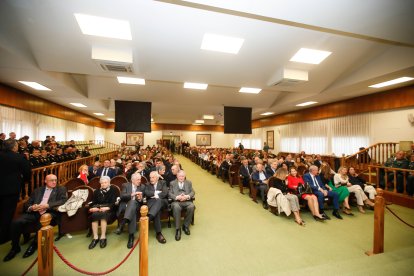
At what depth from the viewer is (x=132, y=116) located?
7.44 metres

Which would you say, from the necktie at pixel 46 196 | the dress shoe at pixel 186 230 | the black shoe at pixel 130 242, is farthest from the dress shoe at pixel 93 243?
the dress shoe at pixel 186 230

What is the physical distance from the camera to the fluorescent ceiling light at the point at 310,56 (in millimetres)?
4559

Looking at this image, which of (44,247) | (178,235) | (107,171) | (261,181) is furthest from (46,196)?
(261,181)

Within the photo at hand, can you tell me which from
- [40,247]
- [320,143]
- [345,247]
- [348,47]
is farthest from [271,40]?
[320,143]

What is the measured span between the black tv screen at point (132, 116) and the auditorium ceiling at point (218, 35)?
1076 mm

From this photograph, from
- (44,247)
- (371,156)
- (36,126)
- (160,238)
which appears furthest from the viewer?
(36,126)

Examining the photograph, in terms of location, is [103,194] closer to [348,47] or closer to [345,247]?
[345,247]

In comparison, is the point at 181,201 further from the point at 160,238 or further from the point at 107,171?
the point at 107,171

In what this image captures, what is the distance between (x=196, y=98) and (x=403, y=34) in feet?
21.5

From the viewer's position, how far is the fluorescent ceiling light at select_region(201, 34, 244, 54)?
3.97 meters

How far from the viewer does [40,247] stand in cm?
169

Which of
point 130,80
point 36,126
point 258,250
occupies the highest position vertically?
point 130,80

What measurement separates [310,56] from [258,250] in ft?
15.0

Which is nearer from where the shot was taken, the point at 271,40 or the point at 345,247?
the point at 345,247
